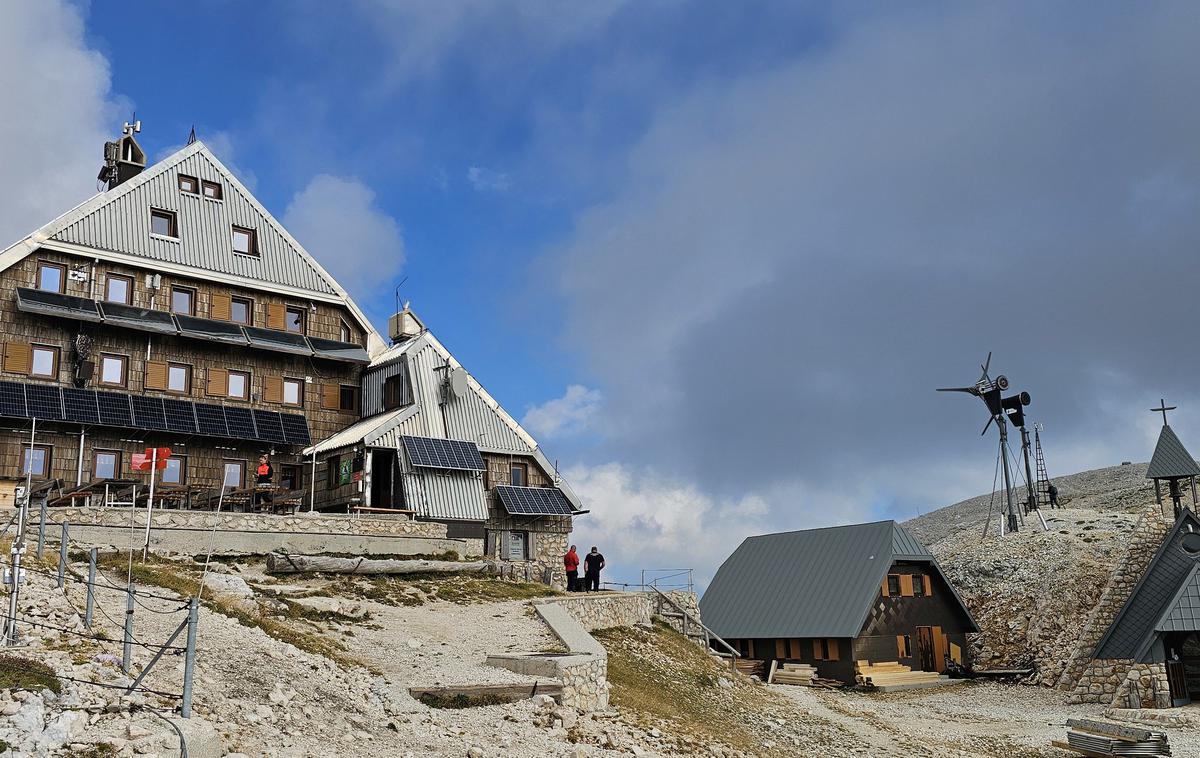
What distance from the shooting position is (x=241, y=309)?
41594mm

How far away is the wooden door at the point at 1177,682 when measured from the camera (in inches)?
1324

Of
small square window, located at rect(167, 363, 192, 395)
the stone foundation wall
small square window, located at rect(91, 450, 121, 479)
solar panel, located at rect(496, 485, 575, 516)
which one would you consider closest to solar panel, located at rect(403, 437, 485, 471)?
solar panel, located at rect(496, 485, 575, 516)

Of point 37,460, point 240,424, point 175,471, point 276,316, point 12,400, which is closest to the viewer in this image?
point 12,400

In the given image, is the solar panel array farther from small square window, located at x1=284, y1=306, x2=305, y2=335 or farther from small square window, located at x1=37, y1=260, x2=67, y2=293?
small square window, located at x1=284, y1=306, x2=305, y2=335

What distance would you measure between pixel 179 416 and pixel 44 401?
4.49 m

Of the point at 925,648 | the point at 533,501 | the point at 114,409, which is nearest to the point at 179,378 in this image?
Result: the point at 114,409

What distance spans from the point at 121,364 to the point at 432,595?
16.4 metres

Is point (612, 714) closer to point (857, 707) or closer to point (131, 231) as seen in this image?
point (857, 707)

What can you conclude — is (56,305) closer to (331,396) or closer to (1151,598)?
(331,396)

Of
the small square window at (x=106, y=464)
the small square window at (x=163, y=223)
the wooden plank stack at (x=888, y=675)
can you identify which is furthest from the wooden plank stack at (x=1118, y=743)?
the small square window at (x=163, y=223)

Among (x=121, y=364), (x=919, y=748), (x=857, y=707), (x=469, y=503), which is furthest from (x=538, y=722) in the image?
(x=121, y=364)

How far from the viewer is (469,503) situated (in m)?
41.2

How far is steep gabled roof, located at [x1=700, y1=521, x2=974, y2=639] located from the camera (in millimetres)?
41938

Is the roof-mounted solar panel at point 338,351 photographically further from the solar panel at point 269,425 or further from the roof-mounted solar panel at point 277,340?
the solar panel at point 269,425
